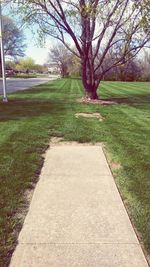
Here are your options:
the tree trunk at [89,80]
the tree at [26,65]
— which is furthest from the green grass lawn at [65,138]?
the tree at [26,65]

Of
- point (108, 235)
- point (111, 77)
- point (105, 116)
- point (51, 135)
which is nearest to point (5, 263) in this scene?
point (108, 235)

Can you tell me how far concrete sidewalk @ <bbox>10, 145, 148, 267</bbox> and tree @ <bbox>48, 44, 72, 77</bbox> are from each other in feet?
249

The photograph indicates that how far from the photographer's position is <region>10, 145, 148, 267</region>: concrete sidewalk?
288cm

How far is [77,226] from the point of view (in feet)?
11.2

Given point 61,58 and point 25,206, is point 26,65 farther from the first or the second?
point 25,206

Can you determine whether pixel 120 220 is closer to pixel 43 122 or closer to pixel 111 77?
pixel 43 122

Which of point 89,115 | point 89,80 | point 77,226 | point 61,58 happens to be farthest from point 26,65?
point 77,226

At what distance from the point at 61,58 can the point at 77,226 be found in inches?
3402

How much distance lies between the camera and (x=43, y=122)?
9.61 metres

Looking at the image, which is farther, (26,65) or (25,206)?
(26,65)

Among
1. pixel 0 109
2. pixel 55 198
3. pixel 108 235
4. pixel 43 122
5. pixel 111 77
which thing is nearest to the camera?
pixel 108 235

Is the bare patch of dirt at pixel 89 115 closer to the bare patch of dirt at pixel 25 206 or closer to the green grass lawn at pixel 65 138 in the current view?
the green grass lawn at pixel 65 138

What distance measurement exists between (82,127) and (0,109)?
5.01 metres

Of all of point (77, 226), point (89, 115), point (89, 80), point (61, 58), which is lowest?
point (77, 226)
